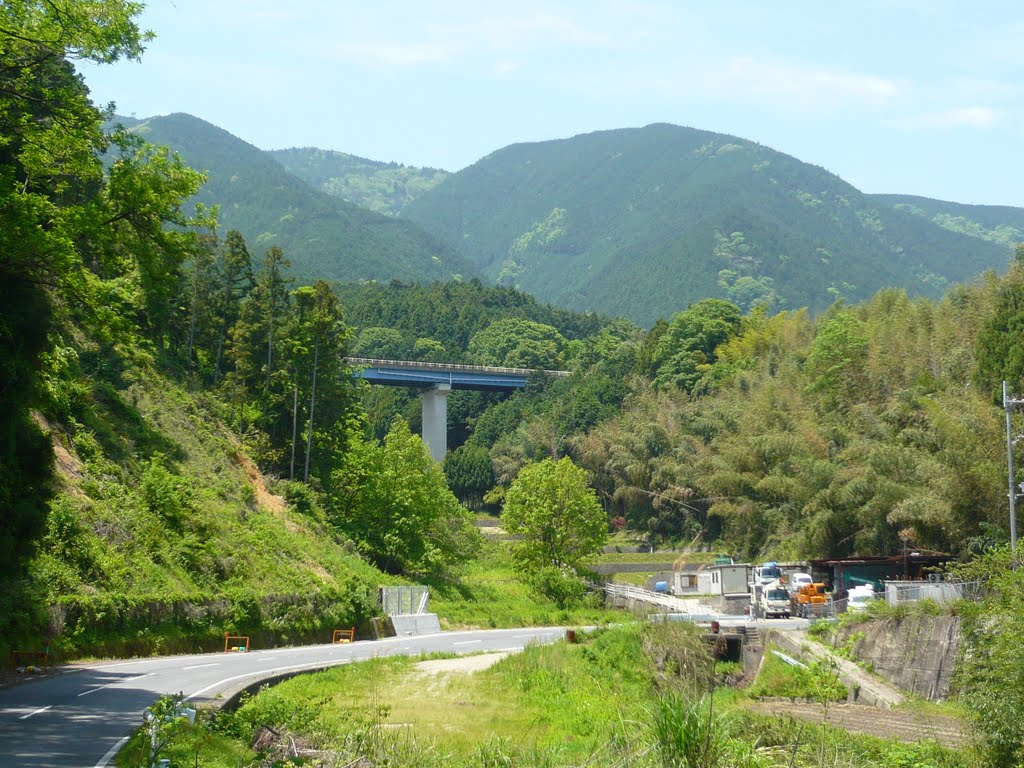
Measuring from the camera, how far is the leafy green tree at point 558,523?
211 ft

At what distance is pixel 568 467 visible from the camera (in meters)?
66.1

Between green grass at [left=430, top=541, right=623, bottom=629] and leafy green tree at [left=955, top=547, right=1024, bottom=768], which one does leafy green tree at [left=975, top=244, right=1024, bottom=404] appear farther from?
leafy green tree at [left=955, top=547, right=1024, bottom=768]

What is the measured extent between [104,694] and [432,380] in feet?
337

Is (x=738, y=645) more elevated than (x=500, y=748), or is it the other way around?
(x=500, y=748)

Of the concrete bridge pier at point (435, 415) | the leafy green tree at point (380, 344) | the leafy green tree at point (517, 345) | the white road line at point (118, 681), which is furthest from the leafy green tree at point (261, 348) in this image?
the leafy green tree at point (517, 345)

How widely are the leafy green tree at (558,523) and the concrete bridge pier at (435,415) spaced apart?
161 ft

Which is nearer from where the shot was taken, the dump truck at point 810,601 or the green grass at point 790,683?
the green grass at point 790,683

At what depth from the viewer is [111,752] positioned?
1313 centimetres

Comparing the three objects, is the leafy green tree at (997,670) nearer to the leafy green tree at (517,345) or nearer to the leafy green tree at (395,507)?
the leafy green tree at (395,507)

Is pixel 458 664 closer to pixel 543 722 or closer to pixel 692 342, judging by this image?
pixel 543 722

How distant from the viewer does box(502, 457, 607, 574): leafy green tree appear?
6444 cm

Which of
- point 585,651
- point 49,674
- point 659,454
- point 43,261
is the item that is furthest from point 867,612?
point 659,454

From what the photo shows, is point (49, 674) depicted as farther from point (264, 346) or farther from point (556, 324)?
point (556, 324)

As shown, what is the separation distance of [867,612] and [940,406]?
24463mm
